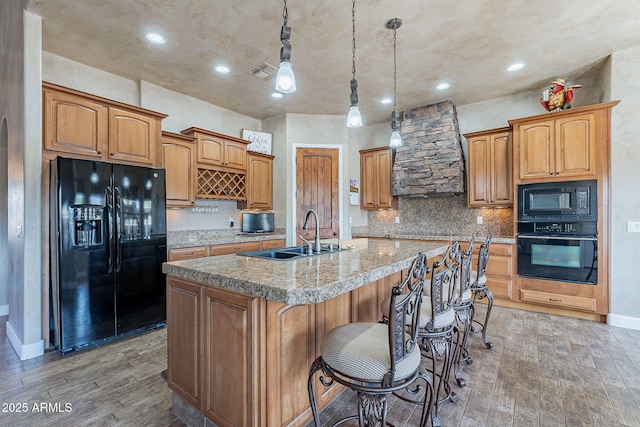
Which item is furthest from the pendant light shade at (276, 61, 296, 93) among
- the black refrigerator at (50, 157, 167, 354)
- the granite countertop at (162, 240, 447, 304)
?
the black refrigerator at (50, 157, 167, 354)

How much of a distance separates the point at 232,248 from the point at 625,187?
4.71 metres

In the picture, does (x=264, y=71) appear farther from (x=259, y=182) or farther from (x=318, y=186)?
(x=318, y=186)

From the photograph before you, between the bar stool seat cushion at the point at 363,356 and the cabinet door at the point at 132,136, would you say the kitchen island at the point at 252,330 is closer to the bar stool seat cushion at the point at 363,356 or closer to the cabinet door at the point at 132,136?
the bar stool seat cushion at the point at 363,356

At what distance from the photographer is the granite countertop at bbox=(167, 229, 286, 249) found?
12.2 ft

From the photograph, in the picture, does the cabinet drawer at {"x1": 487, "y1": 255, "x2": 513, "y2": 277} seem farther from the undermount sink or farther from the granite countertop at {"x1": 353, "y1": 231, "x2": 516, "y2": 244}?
the undermount sink

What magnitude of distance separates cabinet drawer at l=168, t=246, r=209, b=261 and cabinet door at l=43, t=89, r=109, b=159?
4.16 feet

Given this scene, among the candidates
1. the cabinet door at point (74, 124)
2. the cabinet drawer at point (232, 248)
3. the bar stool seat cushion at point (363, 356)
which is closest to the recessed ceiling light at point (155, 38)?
the cabinet door at point (74, 124)

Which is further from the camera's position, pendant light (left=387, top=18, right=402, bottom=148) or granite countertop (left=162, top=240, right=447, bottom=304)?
pendant light (left=387, top=18, right=402, bottom=148)

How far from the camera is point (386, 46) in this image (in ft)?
10.2

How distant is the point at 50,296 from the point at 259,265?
239 cm

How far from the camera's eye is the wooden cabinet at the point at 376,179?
5.23 meters

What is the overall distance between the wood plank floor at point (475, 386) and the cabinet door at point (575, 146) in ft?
5.96

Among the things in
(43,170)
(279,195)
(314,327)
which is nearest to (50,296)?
(43,170)

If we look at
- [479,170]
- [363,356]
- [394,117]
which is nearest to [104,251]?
[363,356]
